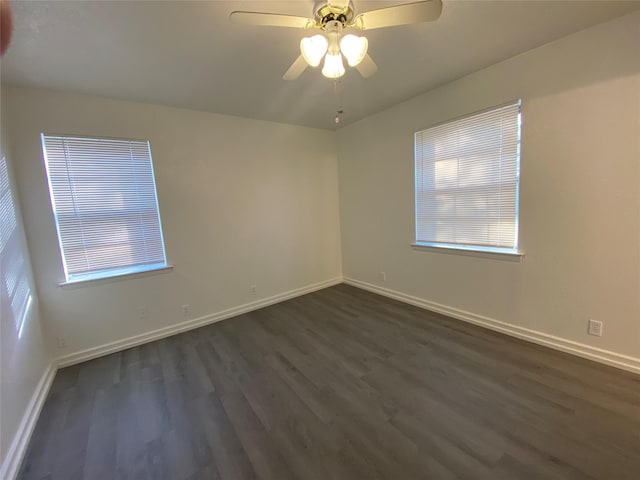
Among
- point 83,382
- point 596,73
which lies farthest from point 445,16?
point 83,382

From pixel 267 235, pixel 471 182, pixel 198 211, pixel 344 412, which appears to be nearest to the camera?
pixel 344 412

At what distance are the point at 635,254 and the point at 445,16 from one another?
215 centimetres

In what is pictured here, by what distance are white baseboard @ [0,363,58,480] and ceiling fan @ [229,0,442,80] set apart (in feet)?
8.60

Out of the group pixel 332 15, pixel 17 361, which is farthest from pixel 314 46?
pixel 17 361

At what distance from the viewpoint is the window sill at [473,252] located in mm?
2500

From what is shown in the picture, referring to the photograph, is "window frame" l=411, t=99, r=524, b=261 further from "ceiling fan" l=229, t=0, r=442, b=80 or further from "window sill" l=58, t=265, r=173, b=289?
"window sill" l=58, t=265, r=173, b=289

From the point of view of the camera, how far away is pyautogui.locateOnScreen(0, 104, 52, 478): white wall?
4.90 feet

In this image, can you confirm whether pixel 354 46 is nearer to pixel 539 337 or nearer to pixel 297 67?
pixel 297 67

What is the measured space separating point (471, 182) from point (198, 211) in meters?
3.07

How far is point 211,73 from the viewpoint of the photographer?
7.38 feet

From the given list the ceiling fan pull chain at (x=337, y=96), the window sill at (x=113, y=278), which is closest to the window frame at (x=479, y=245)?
the ceiling fan pull chain at (x=337, y=96)

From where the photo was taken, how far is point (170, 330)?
3.03m

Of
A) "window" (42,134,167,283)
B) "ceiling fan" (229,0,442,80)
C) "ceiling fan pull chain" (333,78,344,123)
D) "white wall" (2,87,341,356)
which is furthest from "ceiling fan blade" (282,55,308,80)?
"window" (42,134,167,283)

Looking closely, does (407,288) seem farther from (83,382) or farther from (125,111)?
(125,111)
